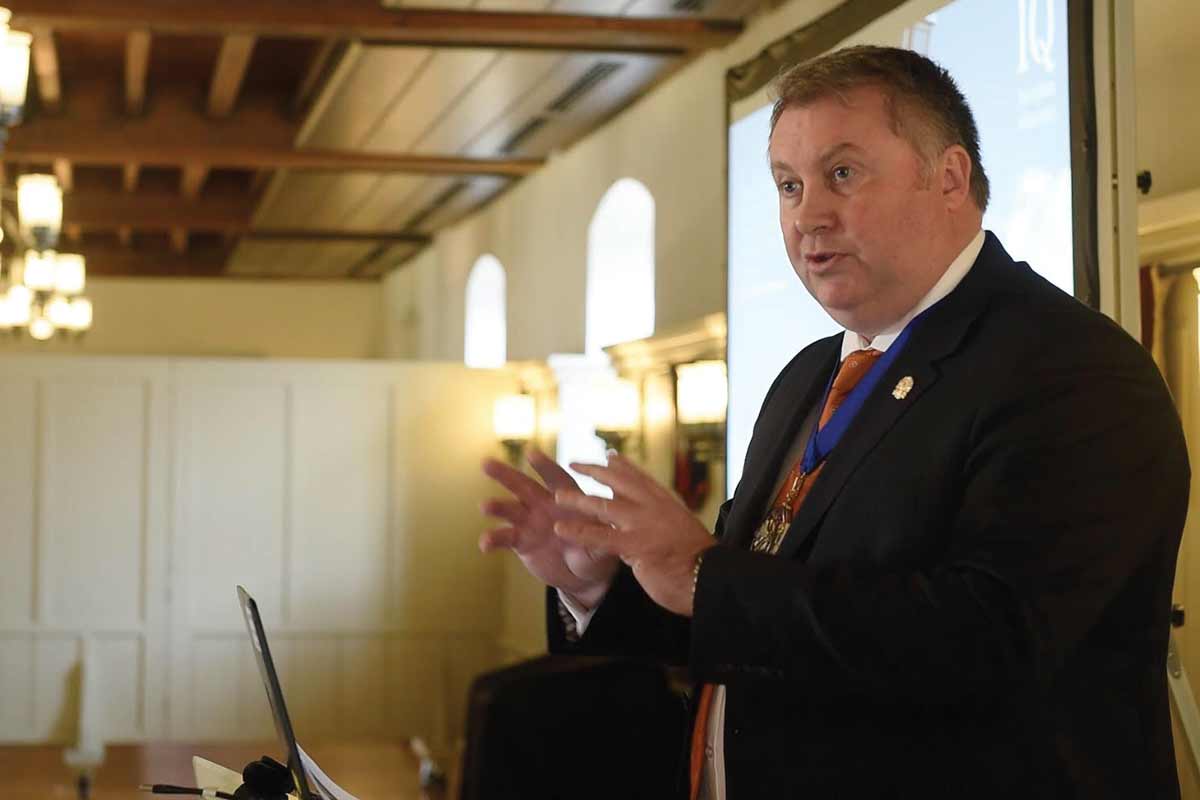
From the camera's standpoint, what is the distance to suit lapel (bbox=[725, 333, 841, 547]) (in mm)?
1780

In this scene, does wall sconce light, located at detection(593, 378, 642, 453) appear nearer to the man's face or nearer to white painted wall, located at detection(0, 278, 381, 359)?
the man's face

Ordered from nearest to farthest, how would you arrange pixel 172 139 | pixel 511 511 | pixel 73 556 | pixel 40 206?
pixel 511 511 → pixel 40 206 → pixel 73 556 → pixel 172 139

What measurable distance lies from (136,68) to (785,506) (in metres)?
7.31

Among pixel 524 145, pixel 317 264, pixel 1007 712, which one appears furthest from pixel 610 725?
pixel 317 264

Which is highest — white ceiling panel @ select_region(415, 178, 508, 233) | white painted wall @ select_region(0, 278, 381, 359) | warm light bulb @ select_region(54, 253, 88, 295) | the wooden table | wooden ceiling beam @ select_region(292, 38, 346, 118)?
wooden ceiling beam @ select_region(292, 38, 346, 118)

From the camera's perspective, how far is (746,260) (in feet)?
15.5

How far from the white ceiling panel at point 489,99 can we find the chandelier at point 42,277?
2.22 metres

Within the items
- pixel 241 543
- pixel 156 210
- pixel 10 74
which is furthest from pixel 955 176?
Answer: pixel 156 210

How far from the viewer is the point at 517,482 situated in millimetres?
1754

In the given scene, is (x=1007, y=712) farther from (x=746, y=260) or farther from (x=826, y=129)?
(x=746, y=260)

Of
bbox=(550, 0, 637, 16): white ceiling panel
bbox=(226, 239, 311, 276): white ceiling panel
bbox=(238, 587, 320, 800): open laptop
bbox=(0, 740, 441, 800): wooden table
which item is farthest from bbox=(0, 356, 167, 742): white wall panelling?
bbox=(238, 587, 320, 800): open laptop

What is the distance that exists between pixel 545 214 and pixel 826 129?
28.5 ft

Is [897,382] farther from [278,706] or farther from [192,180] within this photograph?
[192,180]

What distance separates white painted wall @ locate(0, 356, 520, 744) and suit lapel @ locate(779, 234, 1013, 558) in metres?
7.89
